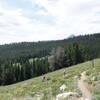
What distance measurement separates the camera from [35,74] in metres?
107

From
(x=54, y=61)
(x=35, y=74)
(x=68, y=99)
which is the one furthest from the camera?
(x=35, y=74)

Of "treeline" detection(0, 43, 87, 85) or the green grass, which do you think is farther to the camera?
"treeline" detection(0, 43, 87, 85)

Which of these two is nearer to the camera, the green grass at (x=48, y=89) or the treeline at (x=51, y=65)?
the green grass at (x=48, y=89)

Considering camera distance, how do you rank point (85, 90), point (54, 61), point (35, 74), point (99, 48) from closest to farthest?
point (85, 90)
point (54, 61)
point (35, 74)
point (99, 48)

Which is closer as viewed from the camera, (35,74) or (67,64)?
(67,64)

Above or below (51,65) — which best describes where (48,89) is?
above

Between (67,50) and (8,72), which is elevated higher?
(67,50)

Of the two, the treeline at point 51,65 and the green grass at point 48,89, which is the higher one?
the green grass at point 48,89

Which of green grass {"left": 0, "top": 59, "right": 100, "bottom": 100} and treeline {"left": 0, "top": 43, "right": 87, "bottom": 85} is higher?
green grass {"left": 0, "top": 59, "right": 100, "bottom": 100}

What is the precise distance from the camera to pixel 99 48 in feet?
510

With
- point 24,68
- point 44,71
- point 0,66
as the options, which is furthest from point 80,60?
point 0,66

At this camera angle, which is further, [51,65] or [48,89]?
[51,65]

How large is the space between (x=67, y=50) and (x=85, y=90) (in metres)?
96.8

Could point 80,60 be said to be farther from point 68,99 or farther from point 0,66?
point 68,99
